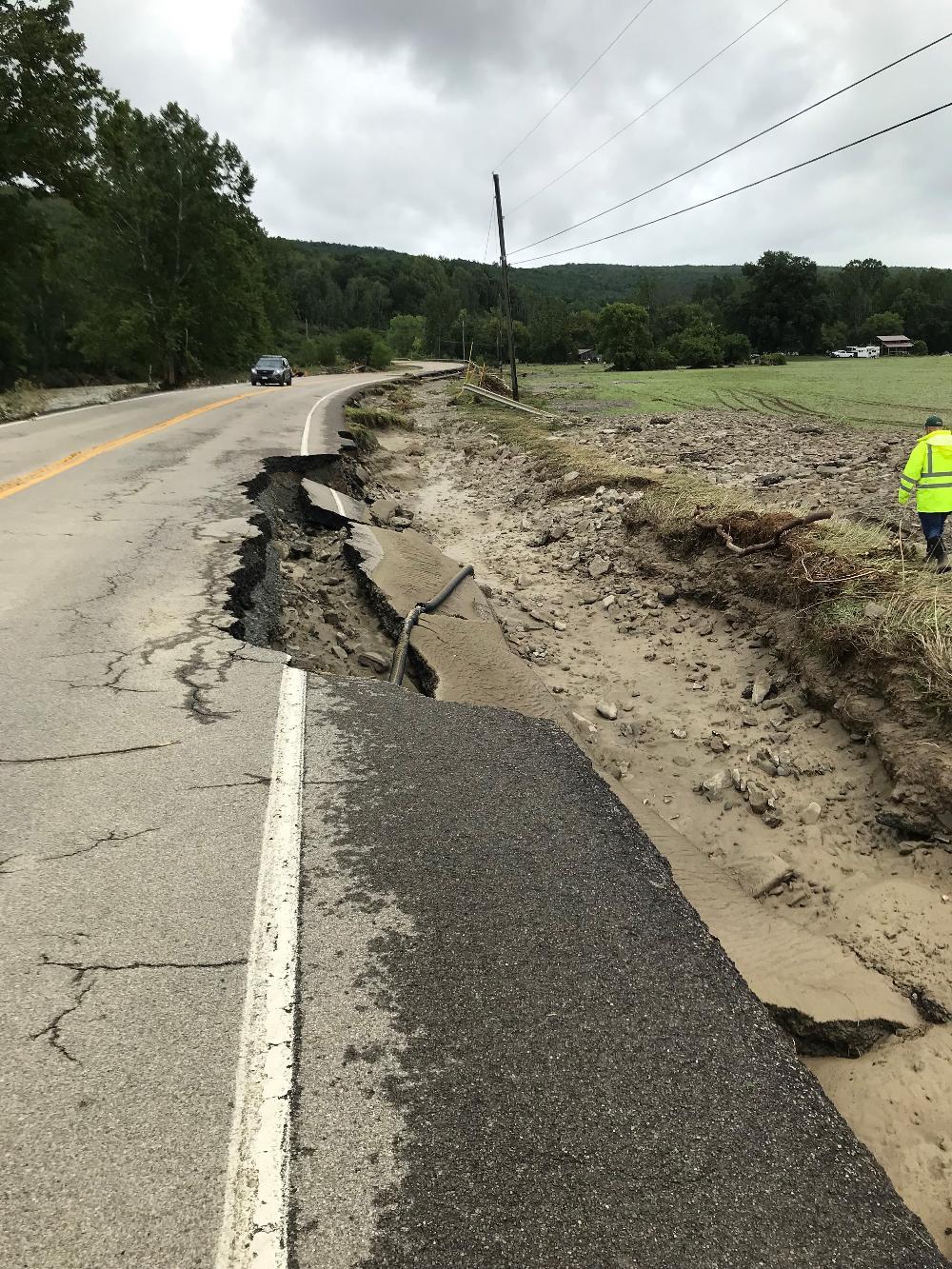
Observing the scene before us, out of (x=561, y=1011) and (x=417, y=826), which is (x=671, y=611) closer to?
(x=417, y=826)

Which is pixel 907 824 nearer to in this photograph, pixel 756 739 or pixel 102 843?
pixel 756 739

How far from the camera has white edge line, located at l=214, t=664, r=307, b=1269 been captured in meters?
1.52

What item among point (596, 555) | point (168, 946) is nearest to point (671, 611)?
point (596, 555)

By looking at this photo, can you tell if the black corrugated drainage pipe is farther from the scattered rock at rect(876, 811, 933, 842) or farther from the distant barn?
the distant barn

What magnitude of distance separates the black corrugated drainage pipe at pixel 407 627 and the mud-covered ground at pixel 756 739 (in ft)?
3.01

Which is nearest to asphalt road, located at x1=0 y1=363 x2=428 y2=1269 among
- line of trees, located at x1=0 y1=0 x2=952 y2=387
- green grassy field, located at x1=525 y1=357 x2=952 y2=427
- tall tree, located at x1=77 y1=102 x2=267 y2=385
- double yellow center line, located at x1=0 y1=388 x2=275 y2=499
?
double yellow center line, located at x1=0 y1=388 x2=275 y2=499

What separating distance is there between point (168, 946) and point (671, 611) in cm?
621

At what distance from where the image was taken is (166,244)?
29.3 metres

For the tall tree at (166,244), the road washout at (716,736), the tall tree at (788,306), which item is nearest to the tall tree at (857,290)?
the tall tree at (788,306)

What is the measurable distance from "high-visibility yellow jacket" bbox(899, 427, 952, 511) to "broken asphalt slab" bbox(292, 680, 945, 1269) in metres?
5.64

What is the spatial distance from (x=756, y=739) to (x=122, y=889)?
4.52 m

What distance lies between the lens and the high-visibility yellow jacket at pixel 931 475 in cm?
667

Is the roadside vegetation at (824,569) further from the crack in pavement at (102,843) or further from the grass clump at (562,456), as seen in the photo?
the crack in pavement at (102,843)

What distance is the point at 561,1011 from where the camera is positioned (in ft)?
7.02
